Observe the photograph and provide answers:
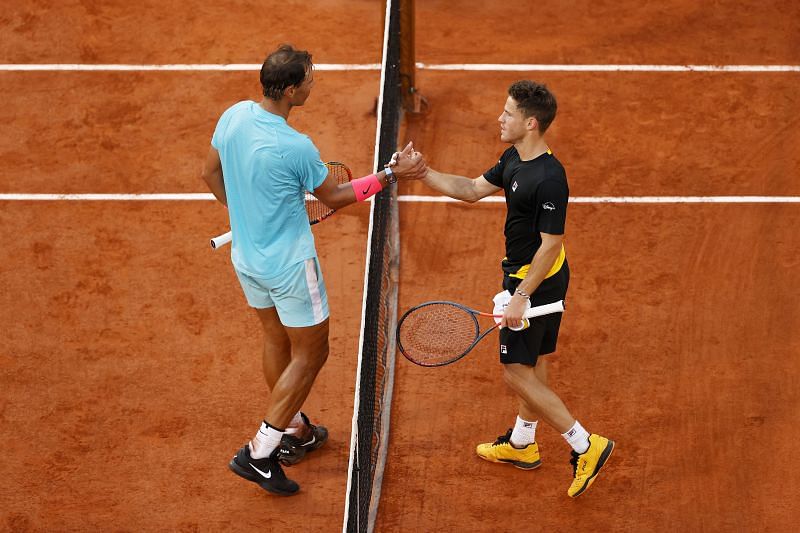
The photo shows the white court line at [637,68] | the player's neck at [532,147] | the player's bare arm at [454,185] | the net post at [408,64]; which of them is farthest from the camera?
the white court line at [637,68]

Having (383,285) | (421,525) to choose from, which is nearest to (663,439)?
(421,525)

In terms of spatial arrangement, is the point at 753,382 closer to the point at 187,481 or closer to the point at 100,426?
the point at 187,481

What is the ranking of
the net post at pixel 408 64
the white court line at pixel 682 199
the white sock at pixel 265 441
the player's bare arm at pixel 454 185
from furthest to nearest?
the net post at pixel 408 64 → the white court line at pixel 682 199 → the player's bare arm at pixel 454 185 → the white sock at pixel 265 441

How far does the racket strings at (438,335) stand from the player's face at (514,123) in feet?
3.71

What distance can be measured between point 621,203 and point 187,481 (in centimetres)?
407

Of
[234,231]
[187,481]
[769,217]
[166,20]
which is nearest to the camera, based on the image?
[234,231]

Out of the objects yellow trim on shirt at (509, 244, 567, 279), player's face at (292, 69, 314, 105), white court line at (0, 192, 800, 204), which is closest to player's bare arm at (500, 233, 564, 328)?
yellow trim on shirt at (509, 244, 567, 279)

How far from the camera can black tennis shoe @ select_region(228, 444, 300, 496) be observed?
6.47 m

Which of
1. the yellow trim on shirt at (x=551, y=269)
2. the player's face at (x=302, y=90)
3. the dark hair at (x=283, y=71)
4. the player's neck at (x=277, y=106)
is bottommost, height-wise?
the yellow trim on shirt at (x=551, y=269)

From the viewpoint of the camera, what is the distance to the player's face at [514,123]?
589 centimetres

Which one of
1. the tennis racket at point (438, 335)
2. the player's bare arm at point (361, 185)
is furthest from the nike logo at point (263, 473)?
the player's bare arm at point (361, 185)

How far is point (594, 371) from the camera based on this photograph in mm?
7438

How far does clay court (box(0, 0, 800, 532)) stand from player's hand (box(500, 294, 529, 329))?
1.29 metres

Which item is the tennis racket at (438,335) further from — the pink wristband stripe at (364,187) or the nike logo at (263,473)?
the nike logo at (263,473)
